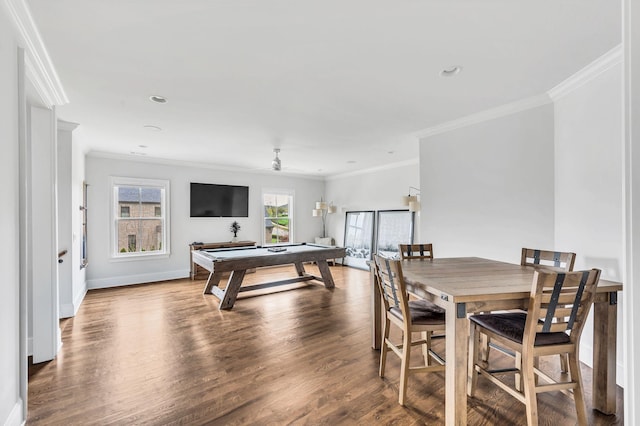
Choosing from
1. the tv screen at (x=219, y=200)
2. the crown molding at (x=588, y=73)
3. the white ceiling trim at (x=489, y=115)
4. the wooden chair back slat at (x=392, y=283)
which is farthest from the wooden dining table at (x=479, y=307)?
the tv screen at (x=219, y=200)

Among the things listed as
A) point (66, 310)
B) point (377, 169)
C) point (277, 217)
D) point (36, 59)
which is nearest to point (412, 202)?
point (377, 169)

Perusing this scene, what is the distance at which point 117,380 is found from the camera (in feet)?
7.47

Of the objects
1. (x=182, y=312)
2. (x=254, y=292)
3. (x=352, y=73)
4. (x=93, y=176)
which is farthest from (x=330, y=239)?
(x=352, y=73)

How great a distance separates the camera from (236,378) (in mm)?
2303

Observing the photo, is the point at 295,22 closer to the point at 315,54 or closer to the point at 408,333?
the point at 315,54

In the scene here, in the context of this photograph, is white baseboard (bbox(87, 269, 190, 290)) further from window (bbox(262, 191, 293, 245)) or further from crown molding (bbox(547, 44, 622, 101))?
crown molding (bbox(547, 44, 622, 101))

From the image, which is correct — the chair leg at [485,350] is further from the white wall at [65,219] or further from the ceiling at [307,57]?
the white wall at [65,219]

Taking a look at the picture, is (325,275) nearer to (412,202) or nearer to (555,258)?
(412,202)

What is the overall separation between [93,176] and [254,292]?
11.5 ft

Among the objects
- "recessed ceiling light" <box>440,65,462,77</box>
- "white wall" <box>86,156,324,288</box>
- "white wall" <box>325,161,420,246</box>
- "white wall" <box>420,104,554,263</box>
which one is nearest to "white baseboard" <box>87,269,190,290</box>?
"white wall" <box>86,156,324,288</box>

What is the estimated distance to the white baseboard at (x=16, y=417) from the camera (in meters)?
1.60

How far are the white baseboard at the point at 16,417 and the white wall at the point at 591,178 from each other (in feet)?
12.8

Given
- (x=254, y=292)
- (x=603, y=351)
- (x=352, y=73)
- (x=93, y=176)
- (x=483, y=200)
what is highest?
(x=352, y=73)

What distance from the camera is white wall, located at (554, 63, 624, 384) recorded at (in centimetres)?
218
